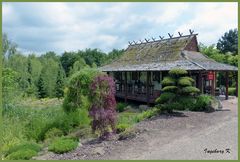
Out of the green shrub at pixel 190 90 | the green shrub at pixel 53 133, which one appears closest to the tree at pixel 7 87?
the green shrub at pixel 53 133

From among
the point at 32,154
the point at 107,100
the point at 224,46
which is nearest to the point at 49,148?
the point at 32,154

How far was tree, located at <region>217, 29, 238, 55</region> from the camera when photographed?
45469 millimetres

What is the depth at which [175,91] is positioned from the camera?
1819cm

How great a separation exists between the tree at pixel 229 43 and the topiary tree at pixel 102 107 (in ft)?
120

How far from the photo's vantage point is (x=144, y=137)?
39.6 feet

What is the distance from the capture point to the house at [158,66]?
2336 cm

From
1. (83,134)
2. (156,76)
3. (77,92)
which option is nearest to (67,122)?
(77,92)

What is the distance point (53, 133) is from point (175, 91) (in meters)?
7.66

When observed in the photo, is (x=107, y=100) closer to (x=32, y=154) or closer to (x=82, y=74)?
(x=32, y=154)

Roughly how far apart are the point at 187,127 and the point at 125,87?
14.7 metres

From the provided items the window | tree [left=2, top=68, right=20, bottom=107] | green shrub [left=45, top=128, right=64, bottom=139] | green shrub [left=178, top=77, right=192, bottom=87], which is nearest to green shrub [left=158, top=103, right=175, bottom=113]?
green shrub [left=178, top=77, right=192, bottom=87]

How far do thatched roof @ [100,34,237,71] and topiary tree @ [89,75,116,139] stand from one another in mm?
9149

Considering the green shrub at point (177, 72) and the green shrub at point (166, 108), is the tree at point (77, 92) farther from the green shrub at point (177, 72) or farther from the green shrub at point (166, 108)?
the green shrub at point (177, 72)

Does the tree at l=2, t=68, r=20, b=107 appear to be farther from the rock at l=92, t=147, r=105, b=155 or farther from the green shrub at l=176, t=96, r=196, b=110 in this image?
the green shrub at l=176, t=96, r=196, b=110
